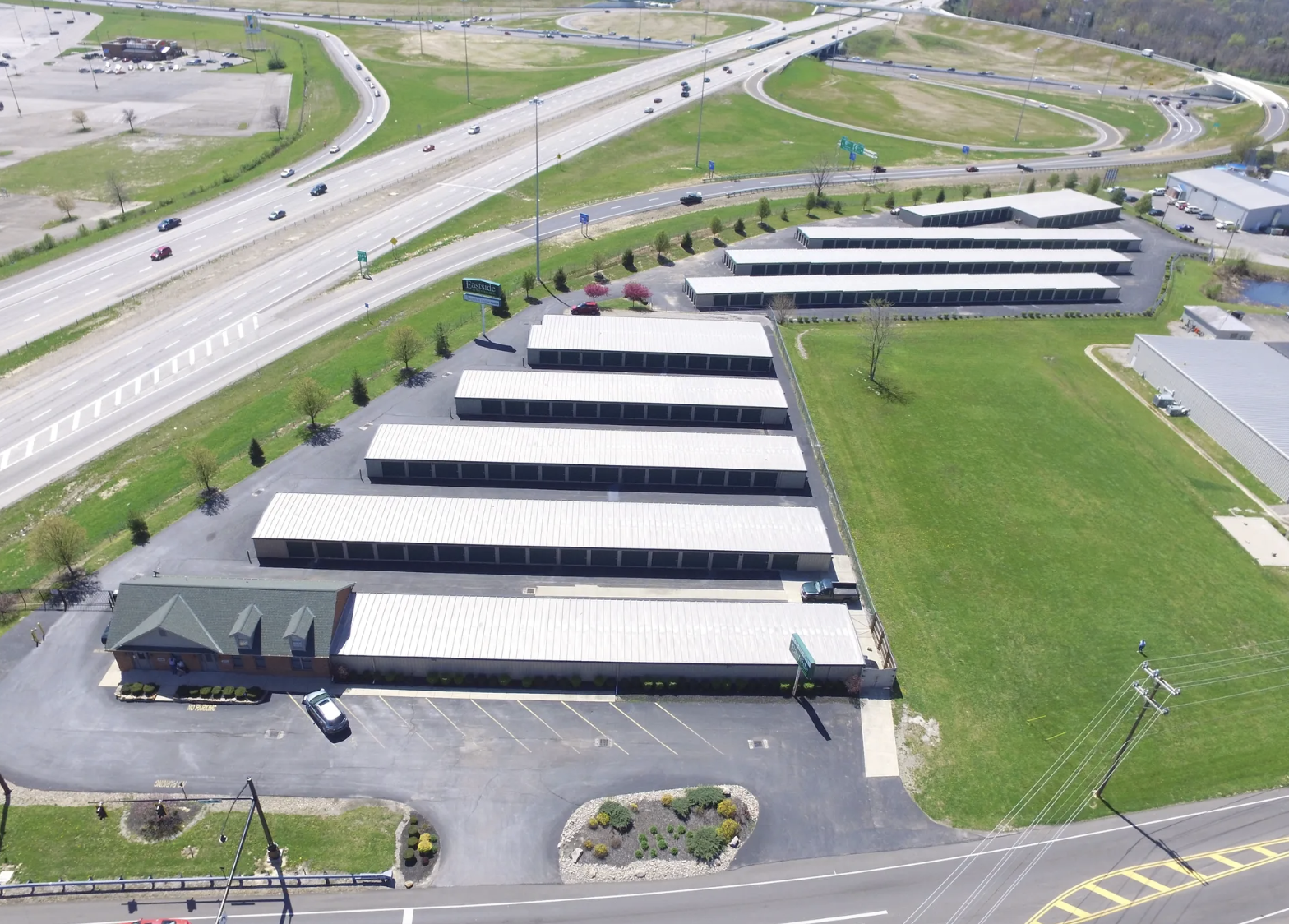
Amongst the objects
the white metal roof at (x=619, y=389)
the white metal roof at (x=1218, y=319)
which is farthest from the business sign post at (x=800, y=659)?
the white metal roof at (x=1218, y=319)

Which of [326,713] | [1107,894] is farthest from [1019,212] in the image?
[326,713]

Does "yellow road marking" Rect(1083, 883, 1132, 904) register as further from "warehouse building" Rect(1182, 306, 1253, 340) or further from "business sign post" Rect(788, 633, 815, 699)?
"warehouse building" Rect(1182, 306, 1253, 340)

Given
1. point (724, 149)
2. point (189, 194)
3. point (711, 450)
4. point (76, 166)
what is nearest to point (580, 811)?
point (711, 450)


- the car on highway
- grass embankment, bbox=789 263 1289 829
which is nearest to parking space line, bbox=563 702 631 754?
the car on highway

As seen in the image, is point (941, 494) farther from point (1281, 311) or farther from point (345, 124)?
point (345, 124)

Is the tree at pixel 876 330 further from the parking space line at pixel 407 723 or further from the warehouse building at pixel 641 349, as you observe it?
the parking space line at pixel 407 723
